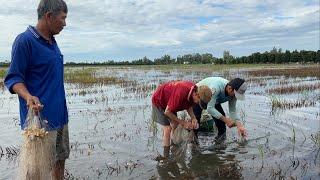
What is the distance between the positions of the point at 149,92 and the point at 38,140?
48.3ft

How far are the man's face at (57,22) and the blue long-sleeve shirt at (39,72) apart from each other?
14 cm

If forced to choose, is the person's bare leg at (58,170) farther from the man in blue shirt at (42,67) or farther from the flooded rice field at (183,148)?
the flooded rice field at (183,148)

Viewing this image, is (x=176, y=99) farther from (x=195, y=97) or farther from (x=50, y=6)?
(x=50, y=6)

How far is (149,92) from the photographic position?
60.6 ft

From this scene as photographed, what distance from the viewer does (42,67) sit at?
3.88 meters

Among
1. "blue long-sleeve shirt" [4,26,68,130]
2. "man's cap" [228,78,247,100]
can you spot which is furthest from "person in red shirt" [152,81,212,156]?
"blue long-sleeve shirt" [4,26,68,130]

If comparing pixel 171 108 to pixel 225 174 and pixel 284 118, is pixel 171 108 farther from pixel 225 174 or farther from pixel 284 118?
pixel 284 118

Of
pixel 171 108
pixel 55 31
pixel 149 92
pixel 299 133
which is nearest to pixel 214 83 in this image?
pixel 171 108

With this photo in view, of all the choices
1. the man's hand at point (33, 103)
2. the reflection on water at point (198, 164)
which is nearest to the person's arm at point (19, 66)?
the man's hand at point (33, 103)

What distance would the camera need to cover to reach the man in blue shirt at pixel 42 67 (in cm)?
376

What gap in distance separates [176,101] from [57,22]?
9.90 ft

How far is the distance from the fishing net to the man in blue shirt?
0.13 meters

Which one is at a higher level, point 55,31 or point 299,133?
point 55,31

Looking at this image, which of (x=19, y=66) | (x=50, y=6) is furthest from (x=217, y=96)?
(x=19, y=66)
